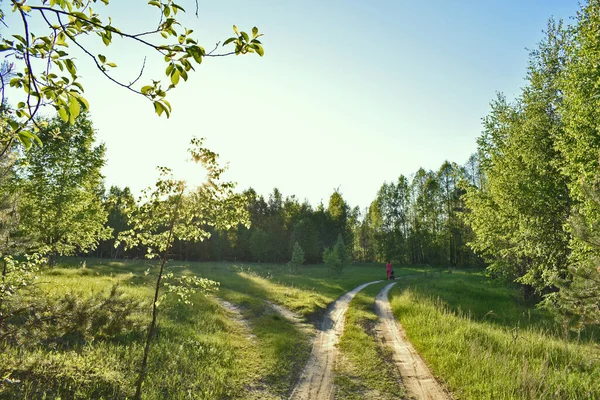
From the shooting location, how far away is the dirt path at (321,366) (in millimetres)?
7234

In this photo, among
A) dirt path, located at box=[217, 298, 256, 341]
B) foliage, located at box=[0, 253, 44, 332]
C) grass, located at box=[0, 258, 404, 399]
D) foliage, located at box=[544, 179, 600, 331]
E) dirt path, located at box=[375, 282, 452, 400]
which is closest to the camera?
foliage, located at box=[0, 253, 44, 332]

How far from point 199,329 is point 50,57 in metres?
11.3

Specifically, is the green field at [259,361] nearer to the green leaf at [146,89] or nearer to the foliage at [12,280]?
the foliage at [12,280]

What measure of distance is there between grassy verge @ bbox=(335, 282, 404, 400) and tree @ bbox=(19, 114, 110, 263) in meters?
18.5

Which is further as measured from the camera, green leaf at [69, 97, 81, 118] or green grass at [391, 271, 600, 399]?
green grass at [391, 271, 600, 399]

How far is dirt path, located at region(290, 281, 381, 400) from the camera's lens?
7.23m

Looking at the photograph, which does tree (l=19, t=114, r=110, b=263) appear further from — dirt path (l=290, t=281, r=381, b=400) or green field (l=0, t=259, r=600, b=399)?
dirt path (l=290, t=281, r=381, b=400)

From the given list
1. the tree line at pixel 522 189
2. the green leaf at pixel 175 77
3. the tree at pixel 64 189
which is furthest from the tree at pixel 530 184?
the tree at pixel 64 189

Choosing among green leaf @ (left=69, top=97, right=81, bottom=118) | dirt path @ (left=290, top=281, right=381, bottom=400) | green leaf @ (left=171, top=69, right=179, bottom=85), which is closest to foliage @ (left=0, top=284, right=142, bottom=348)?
dirt path @ (left=290, top=281, right=381, bottom=400)

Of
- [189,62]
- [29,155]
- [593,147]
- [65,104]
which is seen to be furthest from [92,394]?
[29,155]

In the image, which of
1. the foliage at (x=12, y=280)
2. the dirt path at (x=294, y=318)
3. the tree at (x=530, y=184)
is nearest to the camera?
the foliage at (x=12, y=280)

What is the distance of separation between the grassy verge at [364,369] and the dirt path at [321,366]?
0.82ft

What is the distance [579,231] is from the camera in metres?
7.42

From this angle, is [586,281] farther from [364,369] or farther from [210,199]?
[210,199]
